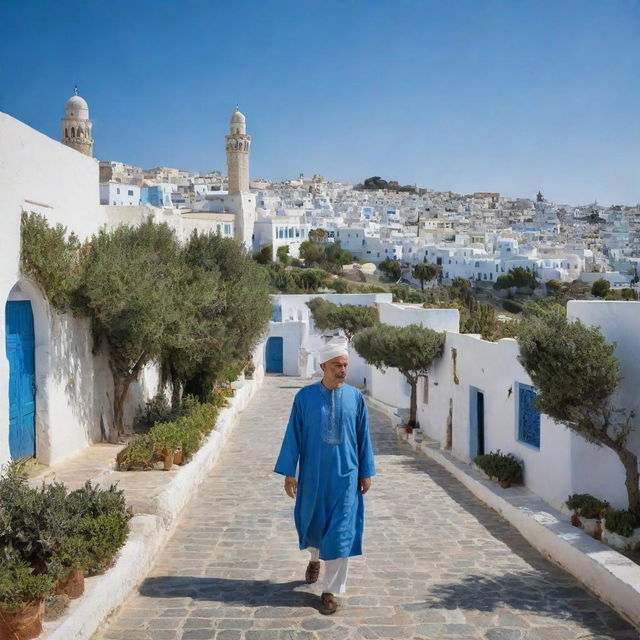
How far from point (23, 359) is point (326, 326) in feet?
89.9

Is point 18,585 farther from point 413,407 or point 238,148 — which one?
point 238,148

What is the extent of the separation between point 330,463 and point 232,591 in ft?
4.27

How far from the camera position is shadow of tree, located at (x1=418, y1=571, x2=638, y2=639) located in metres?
5.08

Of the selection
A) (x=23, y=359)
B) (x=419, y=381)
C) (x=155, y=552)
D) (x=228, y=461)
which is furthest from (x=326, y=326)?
(x=155, y=552)

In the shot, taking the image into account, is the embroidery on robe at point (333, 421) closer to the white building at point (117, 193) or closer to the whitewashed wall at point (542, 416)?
the whitewashed wall at point (542, 416)

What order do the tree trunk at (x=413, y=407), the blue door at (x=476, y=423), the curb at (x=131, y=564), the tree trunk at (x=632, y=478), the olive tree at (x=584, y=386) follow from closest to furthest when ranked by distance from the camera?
the curb at (x=131, y=564) < the tree trunk at (x=632, y=478) < the olive tree at (x=584, y=386) < the blue door at (x=476, y=423) < the tree trunk at (x=413, y=407)

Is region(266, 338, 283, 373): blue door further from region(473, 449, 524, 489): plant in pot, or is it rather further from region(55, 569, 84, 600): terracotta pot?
region(55, 569, 84, 600): terracotta pot

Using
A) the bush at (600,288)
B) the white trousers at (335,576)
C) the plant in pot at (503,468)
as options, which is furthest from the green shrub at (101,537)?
the bush at (600,288)

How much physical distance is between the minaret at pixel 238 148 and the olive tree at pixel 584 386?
236 feet

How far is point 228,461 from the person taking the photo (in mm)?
12383

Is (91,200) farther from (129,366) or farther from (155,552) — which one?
(155,552)

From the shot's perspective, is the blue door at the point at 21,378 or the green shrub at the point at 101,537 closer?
the green shrub at the point at 101,537

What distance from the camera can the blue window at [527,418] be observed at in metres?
10.3

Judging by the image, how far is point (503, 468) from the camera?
34.1ft
